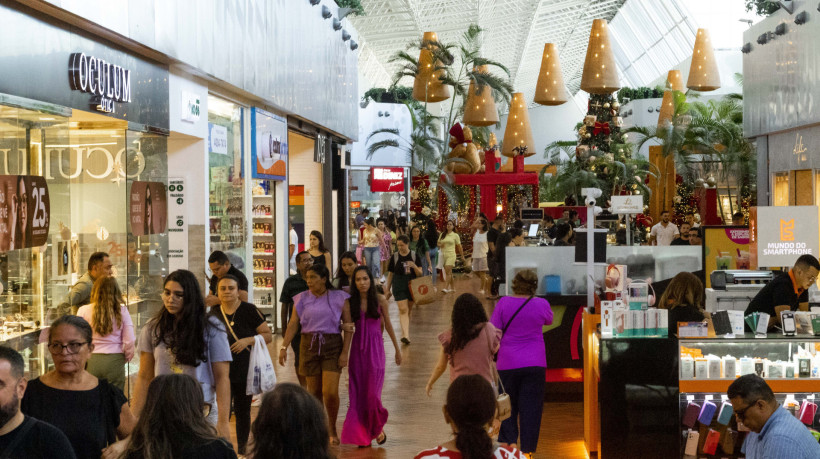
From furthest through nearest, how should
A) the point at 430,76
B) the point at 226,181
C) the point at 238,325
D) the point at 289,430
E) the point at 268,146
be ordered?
the point at 430,76 < the point at 268,146 < the point at 226,181 < the point at 238,325 < the point at 289,430

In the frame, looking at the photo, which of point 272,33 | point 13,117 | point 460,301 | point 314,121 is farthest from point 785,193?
point 13,117

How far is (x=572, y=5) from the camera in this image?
111 feet

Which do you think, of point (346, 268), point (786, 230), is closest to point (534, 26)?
point (786, 230)

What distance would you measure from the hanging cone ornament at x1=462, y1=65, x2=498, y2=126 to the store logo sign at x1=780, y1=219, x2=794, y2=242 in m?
13.7

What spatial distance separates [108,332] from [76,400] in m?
3.02

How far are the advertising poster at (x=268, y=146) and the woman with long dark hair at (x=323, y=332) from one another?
5.59m

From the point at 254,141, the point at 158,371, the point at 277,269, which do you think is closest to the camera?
the point at 158,371

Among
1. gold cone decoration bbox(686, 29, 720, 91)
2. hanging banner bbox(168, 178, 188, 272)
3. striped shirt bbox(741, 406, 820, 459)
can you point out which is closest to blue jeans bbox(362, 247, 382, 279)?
hanging banner bbox(168, 178, 188, 272)

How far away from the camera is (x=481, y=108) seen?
22406 mm

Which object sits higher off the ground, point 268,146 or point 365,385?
point 268,146

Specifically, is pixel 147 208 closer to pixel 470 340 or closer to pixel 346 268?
pixel 346 268

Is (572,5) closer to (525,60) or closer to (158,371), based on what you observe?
(525,60)

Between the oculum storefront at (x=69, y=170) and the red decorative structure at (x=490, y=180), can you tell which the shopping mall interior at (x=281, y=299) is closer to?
the oculum storefront at (x=69, y=170)

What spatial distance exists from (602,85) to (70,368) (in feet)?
49.5
